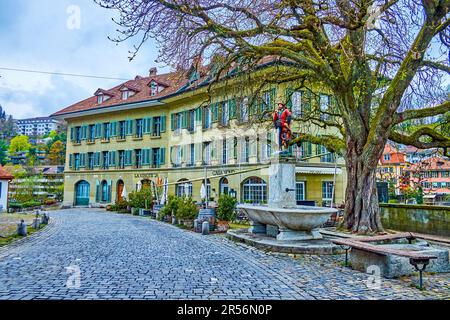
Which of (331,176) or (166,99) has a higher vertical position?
(166,99)

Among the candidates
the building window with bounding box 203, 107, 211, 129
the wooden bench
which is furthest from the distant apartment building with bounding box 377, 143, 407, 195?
the building window with bounding box 203, 107, 211, 129

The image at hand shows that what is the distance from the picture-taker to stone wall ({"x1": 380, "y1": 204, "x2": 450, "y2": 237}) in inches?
499

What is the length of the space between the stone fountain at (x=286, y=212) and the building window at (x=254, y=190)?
1545 cm

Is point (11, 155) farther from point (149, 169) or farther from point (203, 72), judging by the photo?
point (203, 72)

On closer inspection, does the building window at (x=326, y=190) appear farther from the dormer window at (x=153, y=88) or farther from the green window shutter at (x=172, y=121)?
the dormer window at (x=153, y=88)

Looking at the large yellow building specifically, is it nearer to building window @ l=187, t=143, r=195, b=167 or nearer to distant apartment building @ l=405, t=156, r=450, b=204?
building window @ l=187, t=143, r=195, b=167

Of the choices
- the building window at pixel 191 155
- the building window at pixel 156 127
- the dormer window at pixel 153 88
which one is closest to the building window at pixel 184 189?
the building window at pixel 191 155

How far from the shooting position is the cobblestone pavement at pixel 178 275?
557 cm

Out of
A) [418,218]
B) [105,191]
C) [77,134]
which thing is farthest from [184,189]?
[418,218]
